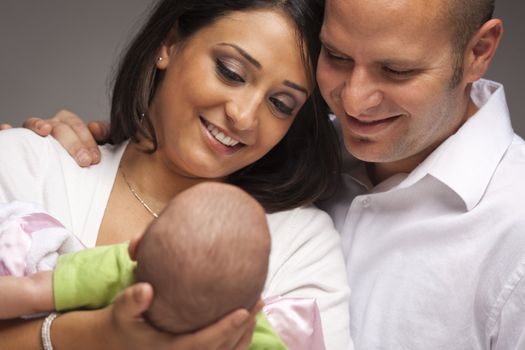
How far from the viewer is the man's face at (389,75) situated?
2.07m

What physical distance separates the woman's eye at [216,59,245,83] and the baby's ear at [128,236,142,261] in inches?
26.5

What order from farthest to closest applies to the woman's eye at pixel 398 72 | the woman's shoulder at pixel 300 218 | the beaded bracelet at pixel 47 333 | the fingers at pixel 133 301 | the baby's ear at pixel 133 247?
the woman's shoulder at pixel 300 218 < the woman's eye at pixel 398 72 < the beaded bracelet at pixel 47 333 < the baby's ear at pixel 133 247 < the fingers at pixel 133 301

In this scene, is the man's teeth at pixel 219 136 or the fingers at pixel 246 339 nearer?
the fingers at pixel 246 339

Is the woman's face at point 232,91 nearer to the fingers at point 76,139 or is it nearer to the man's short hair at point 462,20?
the fingers at point 76,139

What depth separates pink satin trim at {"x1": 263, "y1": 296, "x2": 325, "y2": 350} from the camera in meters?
2.05

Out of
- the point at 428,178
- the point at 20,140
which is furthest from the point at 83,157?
the point at 428,178

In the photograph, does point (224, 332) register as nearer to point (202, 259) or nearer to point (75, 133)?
point (202, 259)

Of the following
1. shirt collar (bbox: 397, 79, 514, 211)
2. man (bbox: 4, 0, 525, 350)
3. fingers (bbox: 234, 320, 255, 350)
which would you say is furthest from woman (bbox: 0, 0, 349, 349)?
fingers (bbox: 234, 320, 255, 350)

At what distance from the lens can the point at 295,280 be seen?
2.20m

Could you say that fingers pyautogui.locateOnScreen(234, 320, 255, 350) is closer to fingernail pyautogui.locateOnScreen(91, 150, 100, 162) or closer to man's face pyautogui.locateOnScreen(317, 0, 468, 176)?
man's face pyautogui.locateOnScreen(317, 0, 468, 176)

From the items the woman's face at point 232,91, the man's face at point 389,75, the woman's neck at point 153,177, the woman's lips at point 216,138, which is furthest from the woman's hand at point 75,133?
the man's face at point 389,75

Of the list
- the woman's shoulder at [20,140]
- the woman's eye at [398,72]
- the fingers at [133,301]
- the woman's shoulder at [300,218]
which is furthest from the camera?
the woman's shoulder at [300,218]

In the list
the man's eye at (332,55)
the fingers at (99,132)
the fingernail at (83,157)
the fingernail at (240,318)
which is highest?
the man's eye at (332,55)

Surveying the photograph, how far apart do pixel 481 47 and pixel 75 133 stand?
1.19m
